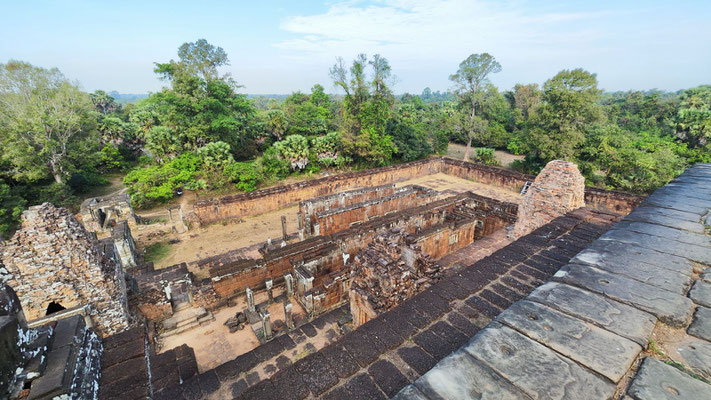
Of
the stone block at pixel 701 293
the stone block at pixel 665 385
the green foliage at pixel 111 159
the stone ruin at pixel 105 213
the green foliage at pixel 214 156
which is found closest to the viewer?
the stone block at pixel 665 385

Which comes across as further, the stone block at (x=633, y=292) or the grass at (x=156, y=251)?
the grass at (x=156, y=251)

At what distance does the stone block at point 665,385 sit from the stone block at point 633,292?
43 centimetres

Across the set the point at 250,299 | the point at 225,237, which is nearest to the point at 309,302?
the point at 250,299

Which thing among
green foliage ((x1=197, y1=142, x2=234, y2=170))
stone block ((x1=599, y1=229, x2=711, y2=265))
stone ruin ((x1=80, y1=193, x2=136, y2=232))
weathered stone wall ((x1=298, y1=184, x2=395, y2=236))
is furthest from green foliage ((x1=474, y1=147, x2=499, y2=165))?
stone ruin ((x1=80, y1=193, x2=136, y2=232))

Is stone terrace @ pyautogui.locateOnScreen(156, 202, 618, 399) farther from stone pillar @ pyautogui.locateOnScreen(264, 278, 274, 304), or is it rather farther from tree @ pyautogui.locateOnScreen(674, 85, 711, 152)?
tree @ pyautogui.locateOnScreen(674, 85, 711, 152)

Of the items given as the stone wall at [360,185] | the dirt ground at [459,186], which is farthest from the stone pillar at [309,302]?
the dirt ground at [459,186]

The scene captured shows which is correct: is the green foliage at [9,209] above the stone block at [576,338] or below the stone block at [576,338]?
below

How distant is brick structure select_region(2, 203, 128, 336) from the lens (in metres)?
5.85

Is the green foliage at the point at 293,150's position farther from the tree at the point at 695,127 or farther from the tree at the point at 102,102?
the tree at the point at 102,102

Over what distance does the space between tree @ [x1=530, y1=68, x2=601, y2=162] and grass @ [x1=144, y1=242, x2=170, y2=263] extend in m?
24.0

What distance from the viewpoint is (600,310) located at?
174 centimetres

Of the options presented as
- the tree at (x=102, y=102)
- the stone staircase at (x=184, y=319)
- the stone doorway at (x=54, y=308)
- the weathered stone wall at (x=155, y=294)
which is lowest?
the stone staircase at (x=184, y=319)

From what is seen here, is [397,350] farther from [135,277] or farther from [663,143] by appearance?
[663,143]

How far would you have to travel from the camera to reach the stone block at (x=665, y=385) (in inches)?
48.9
